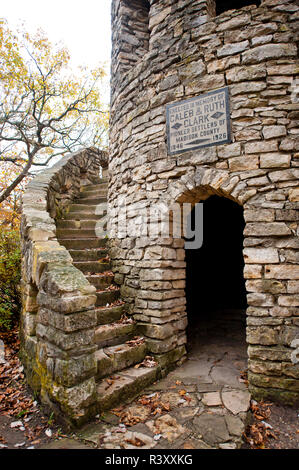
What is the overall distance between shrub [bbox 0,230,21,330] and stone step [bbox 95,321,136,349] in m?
2.17

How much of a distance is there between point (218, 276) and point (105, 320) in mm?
4013

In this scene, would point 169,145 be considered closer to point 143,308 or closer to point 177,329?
point 143,308

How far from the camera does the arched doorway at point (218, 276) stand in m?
5.01

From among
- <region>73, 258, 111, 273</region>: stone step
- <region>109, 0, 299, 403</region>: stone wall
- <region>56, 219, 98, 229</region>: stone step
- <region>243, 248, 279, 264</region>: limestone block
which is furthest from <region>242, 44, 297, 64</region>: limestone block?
<region>56, 219, 98, 229</region>: stone step

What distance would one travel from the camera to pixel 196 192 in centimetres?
342

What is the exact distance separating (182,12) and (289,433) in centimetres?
492

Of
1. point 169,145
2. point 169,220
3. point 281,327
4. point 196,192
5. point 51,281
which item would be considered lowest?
point 281,327

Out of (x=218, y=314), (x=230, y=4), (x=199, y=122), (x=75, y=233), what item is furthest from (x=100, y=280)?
(x=230, y=4)

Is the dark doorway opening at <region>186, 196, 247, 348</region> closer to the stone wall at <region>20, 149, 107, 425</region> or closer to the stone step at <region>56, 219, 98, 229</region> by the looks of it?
the stone step at <region>56, 219, 98, 229</region>

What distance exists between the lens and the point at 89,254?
4.45 metres

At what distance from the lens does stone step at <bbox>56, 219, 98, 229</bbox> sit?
5.01 metres

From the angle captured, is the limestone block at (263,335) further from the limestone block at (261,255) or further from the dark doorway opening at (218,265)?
the dark doorway opening at (218,265)
